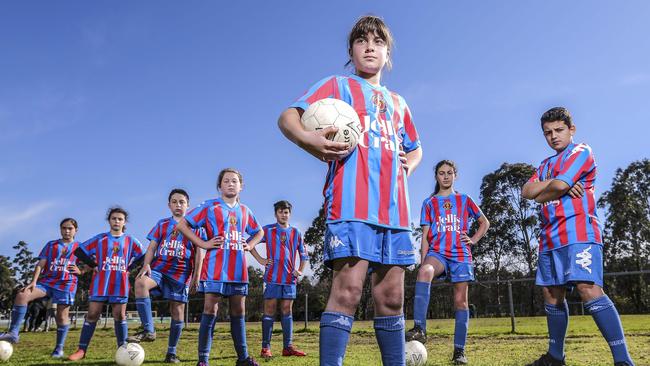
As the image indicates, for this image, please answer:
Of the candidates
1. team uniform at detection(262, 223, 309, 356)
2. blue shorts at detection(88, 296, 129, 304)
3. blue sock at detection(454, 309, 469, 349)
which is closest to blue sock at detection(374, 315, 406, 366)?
blue sock at detection(454, 309, 469, 349)

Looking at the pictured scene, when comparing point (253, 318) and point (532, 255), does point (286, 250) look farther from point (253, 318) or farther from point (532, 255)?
point (532, 255)

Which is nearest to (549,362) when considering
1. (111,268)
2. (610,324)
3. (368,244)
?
(610,324)

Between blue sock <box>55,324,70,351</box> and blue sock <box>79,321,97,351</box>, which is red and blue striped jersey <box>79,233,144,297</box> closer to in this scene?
blue sock <box>79,321,97,351</box>

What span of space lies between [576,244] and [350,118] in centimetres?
253

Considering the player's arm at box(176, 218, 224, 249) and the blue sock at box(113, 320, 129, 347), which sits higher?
the player's arm at box(176, 218, 224, 249)

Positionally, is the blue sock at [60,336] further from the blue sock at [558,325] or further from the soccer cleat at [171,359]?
the blue sock at [558,325]

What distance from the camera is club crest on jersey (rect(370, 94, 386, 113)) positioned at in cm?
300

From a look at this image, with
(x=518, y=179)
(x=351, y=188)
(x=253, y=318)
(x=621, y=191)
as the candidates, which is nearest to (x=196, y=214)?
(x=351, y=188)

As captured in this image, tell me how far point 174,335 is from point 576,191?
4.99 metres

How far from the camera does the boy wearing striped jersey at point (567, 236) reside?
3.94 meters

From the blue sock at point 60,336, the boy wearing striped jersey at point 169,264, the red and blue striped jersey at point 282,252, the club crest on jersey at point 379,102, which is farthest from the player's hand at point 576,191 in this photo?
the blue sock at point 60,336

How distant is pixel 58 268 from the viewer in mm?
8789

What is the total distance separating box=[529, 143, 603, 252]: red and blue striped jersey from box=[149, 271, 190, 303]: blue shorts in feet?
17.3

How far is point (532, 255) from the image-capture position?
3581 cm
